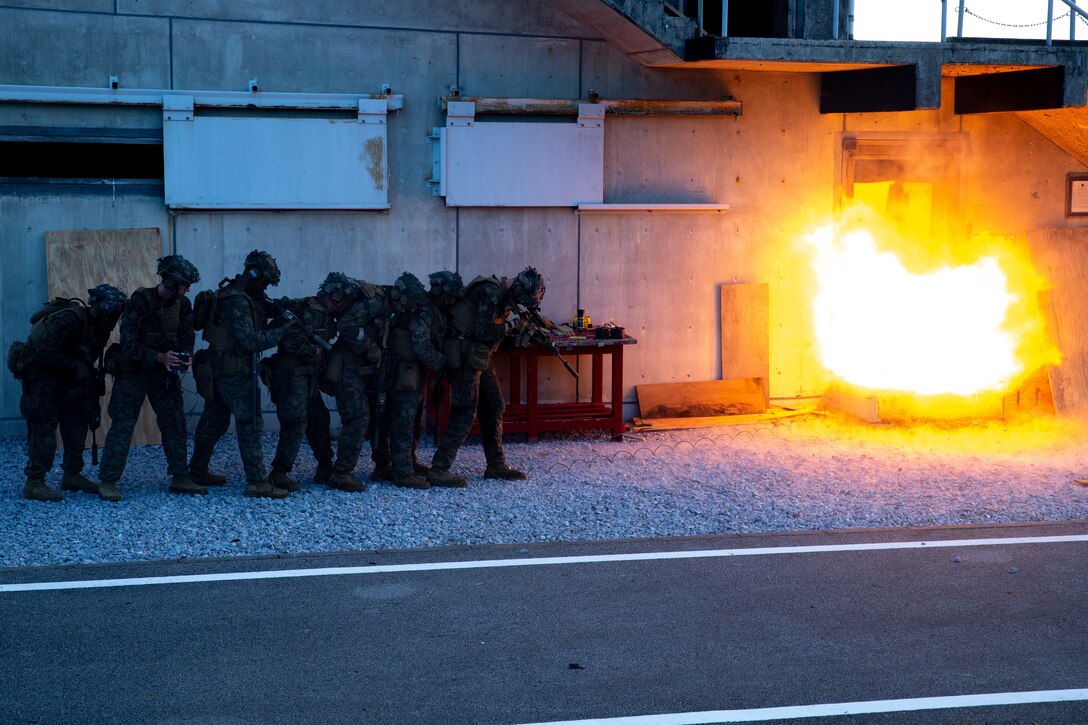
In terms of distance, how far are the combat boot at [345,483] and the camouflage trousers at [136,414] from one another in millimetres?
1248

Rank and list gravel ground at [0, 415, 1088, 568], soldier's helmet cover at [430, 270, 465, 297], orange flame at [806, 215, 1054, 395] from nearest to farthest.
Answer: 1. gravel ground at [0, 415, 1088, 568]
2. soldier's helmet cover at [430, 270, 465, 297]
3. orange flame at [806, 215, 1054, 395]

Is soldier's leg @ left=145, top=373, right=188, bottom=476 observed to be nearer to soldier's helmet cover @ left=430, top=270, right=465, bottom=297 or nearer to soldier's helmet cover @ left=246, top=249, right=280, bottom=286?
soldier's helmet cover @ left=246, top=249, right=280, bottom=286

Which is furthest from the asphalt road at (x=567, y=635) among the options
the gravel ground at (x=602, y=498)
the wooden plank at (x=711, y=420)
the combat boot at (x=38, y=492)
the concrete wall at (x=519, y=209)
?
the concrete wall at (x=519, y=209)

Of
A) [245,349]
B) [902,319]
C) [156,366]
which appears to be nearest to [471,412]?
[245,349]

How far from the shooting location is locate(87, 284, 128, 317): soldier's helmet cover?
9773 millimetres

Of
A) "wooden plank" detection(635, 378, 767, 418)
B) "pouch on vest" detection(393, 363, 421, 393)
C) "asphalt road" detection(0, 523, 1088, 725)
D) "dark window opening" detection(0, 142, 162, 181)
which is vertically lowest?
"asphalt road" detection(0, 523, 1088, 725)

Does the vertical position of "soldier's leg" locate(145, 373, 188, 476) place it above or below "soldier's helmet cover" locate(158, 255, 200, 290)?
below

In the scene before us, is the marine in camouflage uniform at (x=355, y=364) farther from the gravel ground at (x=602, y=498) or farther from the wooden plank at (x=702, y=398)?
the wooden plank at (x=702, y=398)

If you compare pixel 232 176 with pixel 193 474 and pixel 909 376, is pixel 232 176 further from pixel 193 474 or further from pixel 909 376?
pixel 909 376

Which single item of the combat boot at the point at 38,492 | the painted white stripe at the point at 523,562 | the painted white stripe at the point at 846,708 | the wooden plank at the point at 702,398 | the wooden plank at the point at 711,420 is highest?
the wooden plank at the point at 702,398

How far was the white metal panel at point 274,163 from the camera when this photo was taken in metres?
12.3

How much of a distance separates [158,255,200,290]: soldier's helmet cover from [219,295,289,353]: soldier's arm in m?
0.33

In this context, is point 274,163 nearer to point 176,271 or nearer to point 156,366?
point 176,271

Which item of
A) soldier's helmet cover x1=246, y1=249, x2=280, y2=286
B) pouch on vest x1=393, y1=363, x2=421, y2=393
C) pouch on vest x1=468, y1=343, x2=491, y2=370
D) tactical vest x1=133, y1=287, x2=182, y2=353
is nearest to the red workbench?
pouch on vest x1=468, y1=343, x2=491, y2=370
